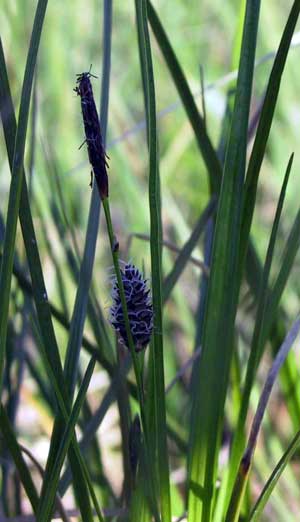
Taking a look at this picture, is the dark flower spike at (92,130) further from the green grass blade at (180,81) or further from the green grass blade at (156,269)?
the green grass blade at (180,81)

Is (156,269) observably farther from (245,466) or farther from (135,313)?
(245,466)

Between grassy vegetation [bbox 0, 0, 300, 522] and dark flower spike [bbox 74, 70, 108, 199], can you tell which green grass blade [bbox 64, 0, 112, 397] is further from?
dark flower spike [bbox 74, 70, 108, 199]

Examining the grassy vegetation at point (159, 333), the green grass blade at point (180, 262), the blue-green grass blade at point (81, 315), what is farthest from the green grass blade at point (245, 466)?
the green grass blade at point (180, 262)

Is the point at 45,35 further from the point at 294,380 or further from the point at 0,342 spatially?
the point at 0,342

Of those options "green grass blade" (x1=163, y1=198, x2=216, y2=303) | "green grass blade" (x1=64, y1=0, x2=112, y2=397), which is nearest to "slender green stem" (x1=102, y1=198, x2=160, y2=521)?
"green grass blade" (x1=64, y1=0, x2=112, y2=397)

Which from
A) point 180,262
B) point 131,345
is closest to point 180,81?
point 180,262

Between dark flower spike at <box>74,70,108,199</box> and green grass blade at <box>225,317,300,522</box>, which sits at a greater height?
dark flower spike at <box>74,70,108,199</box>

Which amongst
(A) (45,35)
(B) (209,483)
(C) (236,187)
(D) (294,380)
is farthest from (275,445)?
(A) (45,35)
